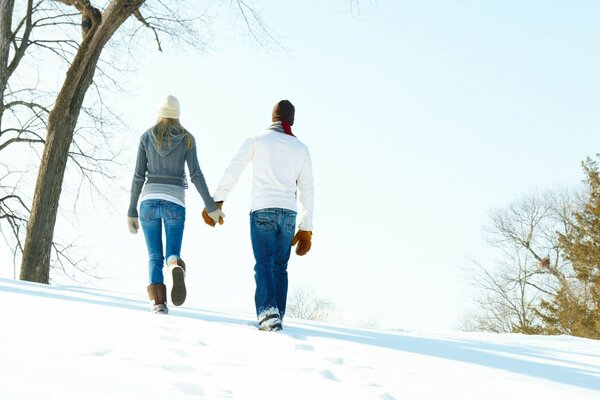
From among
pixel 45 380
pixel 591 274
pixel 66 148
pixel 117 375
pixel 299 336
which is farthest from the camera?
pixel 591 274

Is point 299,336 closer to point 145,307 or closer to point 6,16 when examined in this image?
point 145,307

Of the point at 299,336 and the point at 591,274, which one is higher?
the point at 591,274

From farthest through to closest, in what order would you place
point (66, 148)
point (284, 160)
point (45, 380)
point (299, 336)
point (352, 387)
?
point (66, 148) < point (284, 160) < point (299, 336) < point (352, 387) < point (45, 380)

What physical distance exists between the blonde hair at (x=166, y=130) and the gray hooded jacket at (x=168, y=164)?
0.07ft

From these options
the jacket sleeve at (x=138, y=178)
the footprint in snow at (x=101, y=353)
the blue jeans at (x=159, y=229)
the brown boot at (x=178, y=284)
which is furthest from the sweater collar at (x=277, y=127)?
the footprint in snow at (x=101, y=353)

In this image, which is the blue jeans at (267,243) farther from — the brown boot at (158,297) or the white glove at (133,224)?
the white glove at (133,224)

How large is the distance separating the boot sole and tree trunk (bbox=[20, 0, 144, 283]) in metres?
4.48

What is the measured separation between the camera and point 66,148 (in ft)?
31.7

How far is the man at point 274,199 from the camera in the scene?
18.2 feet

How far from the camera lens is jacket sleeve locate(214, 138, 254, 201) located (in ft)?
18.5

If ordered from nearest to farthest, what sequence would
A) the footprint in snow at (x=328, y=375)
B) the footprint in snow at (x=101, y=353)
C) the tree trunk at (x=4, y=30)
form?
the footprint in snow at (x=101, y=353) < the footprint in snow at (x=328, y=375) < the tree trunk at (x=4, y=30)

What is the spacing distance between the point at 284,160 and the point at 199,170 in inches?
31.5

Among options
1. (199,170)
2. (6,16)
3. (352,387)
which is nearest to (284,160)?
(199,170)

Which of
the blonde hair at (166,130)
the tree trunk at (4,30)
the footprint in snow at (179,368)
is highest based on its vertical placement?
the tree trunk at (4,30)
